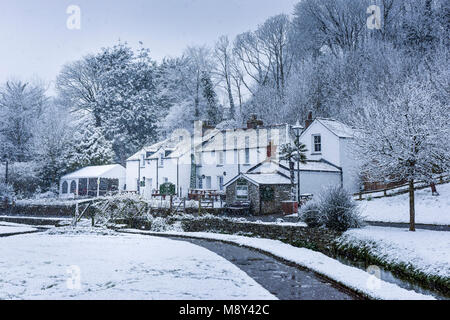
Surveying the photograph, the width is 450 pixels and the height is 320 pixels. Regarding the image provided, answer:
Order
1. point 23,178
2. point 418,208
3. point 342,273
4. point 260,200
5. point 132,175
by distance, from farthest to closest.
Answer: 1. point 23,178
2. point 132,175
3. point 260,200
4. point 418,208
5. point 342,273

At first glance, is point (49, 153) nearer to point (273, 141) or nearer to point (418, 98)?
point (273, 141)

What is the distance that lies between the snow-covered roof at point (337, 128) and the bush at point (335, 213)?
16.9 meters

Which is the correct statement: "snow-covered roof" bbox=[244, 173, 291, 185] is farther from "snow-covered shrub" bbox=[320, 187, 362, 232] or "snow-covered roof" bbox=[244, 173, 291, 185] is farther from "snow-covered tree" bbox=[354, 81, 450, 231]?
"snow-covered tree" bbox=[354, 81, 450, 231]

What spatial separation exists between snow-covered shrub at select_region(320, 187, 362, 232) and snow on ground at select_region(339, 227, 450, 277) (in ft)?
2.50

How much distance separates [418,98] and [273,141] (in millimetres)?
17917

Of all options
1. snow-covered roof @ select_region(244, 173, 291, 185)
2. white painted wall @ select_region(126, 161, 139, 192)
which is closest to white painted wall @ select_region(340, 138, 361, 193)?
snow-covered roof @ select_region(244, 173, 291, 185)

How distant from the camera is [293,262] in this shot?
12211mm

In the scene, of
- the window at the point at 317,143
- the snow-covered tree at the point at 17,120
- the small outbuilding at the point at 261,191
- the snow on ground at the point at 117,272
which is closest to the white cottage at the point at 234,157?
the window at the point at 317,143

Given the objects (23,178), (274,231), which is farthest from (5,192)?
(274,231)

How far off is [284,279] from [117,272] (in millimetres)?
4014

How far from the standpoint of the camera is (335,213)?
1775 cm

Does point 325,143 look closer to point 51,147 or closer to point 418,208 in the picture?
point 418,208

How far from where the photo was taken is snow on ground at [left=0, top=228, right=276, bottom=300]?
789cm
